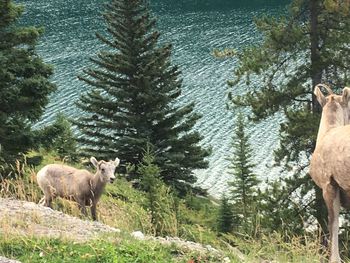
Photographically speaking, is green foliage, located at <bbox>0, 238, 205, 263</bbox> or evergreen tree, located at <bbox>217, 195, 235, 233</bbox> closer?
green foliage, located at <bbox>0, 238, 205, 263</bbox>

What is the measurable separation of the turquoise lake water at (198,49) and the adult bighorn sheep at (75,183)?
1635 centimetres

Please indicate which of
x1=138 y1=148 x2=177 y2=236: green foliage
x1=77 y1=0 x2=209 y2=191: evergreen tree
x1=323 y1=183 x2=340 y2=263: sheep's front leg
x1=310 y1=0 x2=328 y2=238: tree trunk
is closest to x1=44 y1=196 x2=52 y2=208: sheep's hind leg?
x1=138 y1=148 x2=177 y2=236: green foliage

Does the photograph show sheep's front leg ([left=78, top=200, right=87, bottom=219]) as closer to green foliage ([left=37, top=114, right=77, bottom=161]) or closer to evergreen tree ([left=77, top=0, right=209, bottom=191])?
green foliage ([left=37, top=114, right=77, bottom=161])

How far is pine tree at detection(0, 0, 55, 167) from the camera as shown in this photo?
709 inches

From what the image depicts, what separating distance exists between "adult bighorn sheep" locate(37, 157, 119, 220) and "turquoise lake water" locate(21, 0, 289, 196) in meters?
16.3

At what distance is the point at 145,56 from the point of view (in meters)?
31.1

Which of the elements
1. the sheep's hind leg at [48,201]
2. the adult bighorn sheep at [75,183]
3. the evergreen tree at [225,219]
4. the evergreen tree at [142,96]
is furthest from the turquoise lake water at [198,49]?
the sheep's hind leg at [48,201]

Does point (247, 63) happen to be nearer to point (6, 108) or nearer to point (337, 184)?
point (6, 108)

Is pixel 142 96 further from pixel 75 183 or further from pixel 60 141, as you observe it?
pixel 75 183

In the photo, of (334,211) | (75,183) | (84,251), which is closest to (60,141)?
(75,183)

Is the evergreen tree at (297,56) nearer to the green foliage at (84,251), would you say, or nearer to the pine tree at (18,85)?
the pine tree at (18,85)

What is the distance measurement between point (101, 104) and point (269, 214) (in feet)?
47.5

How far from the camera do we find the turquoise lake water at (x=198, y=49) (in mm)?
49263

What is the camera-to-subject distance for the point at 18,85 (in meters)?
18.1
